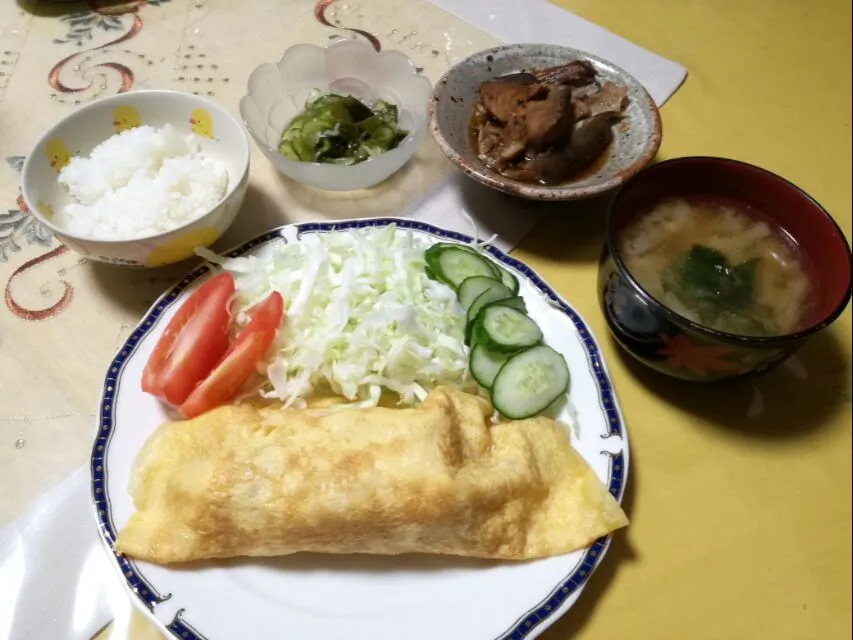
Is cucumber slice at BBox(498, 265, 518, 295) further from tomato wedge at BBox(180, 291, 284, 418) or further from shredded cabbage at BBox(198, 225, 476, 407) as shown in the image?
tomato wedge at BBox(180, 291, 284, 418)

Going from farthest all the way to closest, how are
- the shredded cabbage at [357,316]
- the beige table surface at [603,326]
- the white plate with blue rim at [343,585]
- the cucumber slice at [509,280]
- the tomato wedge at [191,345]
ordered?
the cucumber slice at [509,280]
the shredded cabbage at [357,316]
the tomato wedge at [191,345]
the beige table surface at [603,326]
the white plate with blue rim at [343,585]

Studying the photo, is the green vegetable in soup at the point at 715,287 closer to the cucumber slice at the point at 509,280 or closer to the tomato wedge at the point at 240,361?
the cucumber slice at the point at 509,280

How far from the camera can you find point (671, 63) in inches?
115

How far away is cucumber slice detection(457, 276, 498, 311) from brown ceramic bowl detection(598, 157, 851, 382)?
0.33 m

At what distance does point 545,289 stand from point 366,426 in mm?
729

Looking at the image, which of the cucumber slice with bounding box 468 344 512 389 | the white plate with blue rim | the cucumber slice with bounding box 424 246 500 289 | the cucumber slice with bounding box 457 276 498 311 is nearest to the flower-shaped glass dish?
the cucumber slice with bounding box 424 246 500 289

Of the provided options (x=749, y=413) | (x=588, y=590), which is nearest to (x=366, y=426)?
(x=588, y=590)

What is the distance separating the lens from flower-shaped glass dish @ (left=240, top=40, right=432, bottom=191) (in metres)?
2.33

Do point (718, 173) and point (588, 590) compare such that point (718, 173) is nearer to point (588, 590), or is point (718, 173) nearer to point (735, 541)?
point (735, 541)

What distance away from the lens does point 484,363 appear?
1.84m

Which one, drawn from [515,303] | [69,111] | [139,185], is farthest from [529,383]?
[69,111]

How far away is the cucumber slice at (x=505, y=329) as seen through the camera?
182 cm

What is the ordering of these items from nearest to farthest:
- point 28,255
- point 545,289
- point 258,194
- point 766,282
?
1. point 766,282
2. point 545,289
3. point 28,255
4. point 258,194

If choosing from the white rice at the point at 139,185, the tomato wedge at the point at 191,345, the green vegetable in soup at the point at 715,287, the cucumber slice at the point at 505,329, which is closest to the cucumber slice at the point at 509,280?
the cucumber slice at the point at 505,329
